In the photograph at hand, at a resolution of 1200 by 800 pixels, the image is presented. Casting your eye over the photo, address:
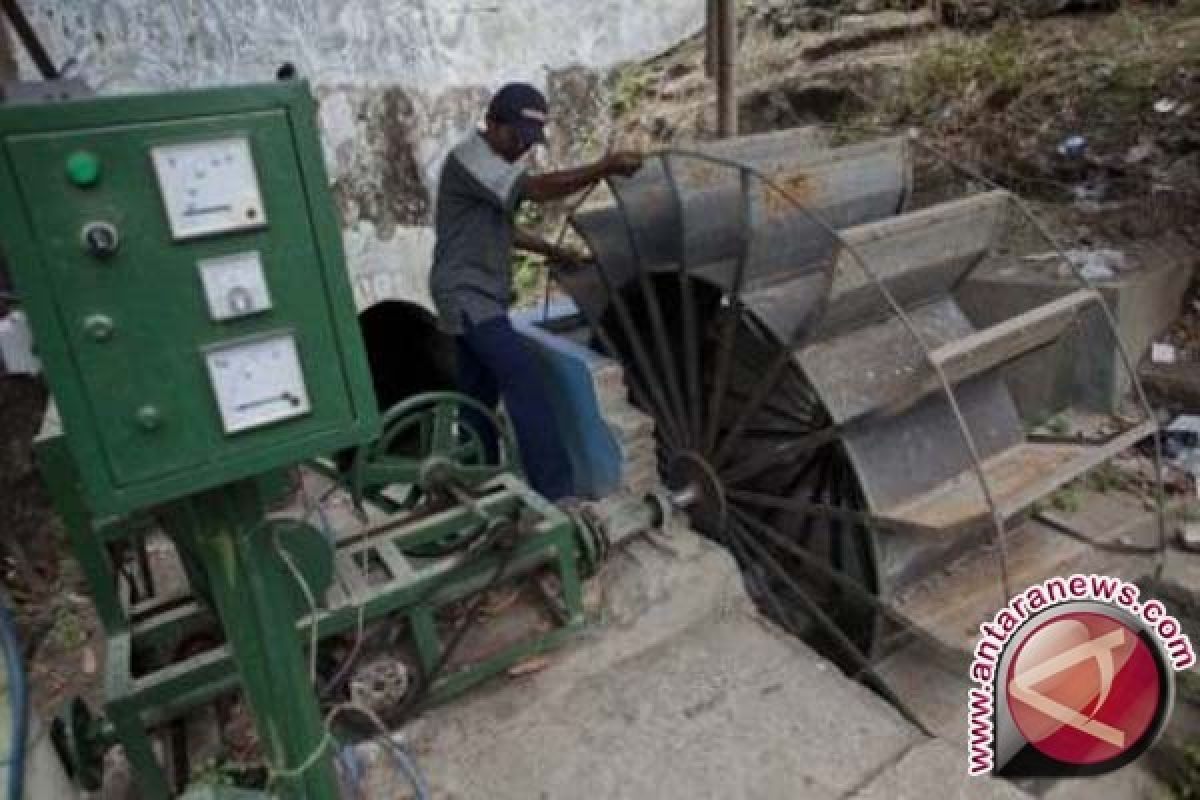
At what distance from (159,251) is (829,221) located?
9.50 ft

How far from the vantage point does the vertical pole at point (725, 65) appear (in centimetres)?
415

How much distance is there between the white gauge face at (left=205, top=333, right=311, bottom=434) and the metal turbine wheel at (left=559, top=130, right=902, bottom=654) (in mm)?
2196

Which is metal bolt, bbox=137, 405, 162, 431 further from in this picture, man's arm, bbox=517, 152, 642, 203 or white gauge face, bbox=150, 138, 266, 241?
man's arm, bbox=517, 152, 642, 203

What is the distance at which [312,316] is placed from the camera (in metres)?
1.44

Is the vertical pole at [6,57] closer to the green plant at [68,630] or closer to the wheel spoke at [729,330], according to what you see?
the green plant at [68,630]

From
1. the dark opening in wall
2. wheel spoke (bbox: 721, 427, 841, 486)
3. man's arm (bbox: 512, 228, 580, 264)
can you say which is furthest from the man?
the dark opening in wall

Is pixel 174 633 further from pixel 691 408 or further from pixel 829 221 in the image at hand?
pixel 829 221

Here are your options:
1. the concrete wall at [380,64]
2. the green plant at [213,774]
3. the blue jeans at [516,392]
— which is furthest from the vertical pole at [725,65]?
the green plant at [213,774]

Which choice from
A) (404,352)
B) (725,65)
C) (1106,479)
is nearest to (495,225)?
(725,65)

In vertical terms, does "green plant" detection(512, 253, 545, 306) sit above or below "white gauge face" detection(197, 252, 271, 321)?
below

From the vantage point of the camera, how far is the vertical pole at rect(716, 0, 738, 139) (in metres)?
4.15

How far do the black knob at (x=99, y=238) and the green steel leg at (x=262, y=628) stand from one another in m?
0.45

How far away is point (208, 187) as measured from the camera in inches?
51.6

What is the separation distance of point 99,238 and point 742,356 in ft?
11.0
